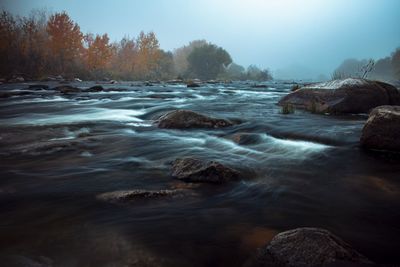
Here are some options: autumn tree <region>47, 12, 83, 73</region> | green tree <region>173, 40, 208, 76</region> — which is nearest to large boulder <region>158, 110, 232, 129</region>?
autumn tree <region>47, 12, 83, 73</region>

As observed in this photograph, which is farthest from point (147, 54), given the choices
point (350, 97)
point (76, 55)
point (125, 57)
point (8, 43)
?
point (350, 97)

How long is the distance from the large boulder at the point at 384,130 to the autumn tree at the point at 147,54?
6698 centimetres

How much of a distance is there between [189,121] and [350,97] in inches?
229

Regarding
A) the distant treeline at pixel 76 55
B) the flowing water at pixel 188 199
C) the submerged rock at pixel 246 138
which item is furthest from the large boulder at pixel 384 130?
the distant treeline at pixel 76 55

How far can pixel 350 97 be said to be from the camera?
11.2m

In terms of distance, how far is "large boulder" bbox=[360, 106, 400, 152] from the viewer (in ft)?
18.6

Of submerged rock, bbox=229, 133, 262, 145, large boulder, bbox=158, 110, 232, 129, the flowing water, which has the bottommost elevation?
the flowing water

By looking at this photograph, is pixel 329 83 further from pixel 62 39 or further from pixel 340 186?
pixel 62 39

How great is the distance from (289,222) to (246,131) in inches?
195

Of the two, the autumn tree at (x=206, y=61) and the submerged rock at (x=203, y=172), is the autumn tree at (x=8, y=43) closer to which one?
the autumn tree at (x=206, y=61)

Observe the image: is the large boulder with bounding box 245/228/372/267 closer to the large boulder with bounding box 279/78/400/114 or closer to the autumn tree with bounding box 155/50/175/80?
the large boulder with bounding box 279/78/400/114

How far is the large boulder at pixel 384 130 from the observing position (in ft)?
18.6

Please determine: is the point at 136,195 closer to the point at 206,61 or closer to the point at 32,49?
the point at 32,49

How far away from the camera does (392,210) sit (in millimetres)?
3758
